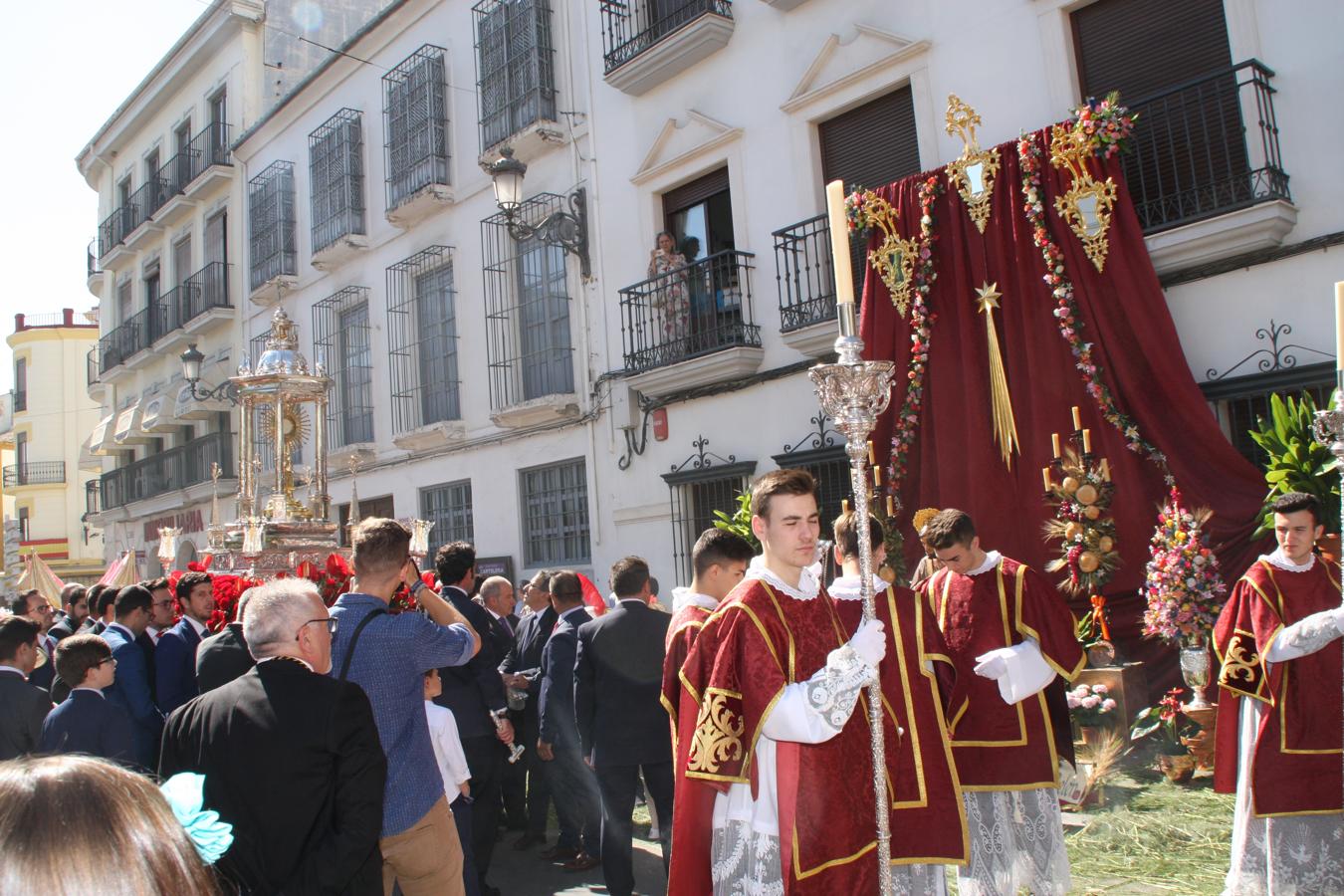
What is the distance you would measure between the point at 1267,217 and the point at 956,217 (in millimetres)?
2319

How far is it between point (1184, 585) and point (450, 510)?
10.8m

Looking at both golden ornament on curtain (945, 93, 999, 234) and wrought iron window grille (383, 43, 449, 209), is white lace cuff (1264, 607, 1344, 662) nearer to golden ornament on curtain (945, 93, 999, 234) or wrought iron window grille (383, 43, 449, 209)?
golden ornament on curtain (945, 93, 999, 234)

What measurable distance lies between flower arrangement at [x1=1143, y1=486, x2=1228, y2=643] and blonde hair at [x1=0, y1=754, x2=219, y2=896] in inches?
264

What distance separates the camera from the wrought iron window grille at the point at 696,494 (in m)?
11.2

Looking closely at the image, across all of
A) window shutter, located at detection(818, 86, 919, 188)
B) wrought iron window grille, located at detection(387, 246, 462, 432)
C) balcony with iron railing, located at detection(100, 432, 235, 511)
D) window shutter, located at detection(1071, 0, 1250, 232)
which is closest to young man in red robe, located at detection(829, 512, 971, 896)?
window shutter, located at detection(1071, 0, 1250, 232)

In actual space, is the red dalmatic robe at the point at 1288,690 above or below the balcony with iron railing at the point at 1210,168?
below

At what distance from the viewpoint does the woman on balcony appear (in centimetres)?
1138

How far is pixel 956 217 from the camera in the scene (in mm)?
8805

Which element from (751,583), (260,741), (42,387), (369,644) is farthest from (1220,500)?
(42,387)

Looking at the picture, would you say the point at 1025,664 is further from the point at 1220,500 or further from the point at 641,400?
the point at 641,400

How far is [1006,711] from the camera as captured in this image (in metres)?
4.84

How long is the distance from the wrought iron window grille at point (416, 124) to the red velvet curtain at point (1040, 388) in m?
7.89

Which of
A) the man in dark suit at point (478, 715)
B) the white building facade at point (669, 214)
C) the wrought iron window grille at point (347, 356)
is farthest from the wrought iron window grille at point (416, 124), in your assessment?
the man in dark suit at point (478, 715)

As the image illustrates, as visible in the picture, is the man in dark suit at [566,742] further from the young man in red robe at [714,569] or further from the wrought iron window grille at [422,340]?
the wrought iron window grille at [422,340]
